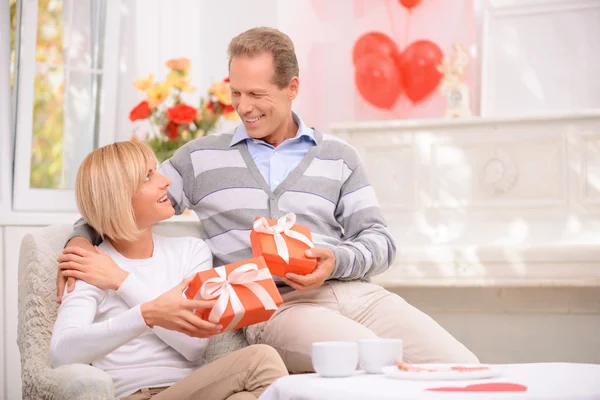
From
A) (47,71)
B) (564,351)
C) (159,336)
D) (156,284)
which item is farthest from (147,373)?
(564,351)

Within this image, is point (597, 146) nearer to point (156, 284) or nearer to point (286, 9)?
point (286, 9)

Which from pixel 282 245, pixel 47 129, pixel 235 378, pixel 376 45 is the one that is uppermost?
pixel 376 45

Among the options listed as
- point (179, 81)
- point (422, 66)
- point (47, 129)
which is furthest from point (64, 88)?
point (422, 66)

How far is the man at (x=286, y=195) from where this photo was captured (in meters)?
2.16

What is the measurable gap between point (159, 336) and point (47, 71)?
6.70 ft

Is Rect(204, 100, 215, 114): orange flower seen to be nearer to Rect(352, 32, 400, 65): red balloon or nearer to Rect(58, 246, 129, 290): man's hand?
Rect(352, 32, 400, 65): red balloon

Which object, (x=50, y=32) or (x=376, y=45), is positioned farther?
(x=376, y=45)

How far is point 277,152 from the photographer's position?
94.2 inches

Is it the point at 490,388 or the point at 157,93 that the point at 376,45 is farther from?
the point at 490,388

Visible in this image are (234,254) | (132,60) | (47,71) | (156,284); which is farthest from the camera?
(132,60)

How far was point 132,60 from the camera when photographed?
410 centimetres

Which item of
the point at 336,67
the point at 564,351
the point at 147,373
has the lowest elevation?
the point at 564,351

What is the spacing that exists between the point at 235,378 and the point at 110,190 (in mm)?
570

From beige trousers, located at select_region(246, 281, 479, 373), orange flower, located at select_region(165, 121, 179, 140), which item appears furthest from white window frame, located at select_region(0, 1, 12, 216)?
beige trousers, located at select_region(246, 281, 479, 373)
